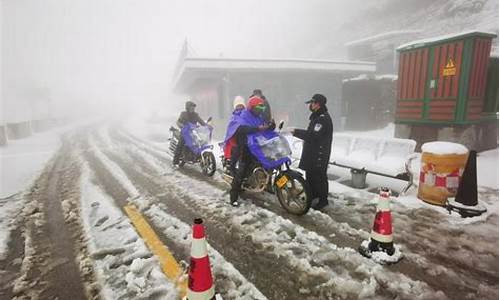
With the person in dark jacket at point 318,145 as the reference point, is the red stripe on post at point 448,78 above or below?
above

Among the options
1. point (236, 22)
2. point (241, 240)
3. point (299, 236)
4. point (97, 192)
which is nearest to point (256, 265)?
point (241, 240)

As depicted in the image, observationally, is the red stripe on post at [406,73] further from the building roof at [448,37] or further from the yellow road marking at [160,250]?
the yellow road marking at [160,250]

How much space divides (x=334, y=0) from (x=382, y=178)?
66.2 metres

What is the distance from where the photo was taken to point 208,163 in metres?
7.92

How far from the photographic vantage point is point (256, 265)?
11.0 ft

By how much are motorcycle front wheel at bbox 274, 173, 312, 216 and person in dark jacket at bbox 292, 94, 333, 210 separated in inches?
17.3

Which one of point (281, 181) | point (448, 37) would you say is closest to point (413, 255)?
point (281, 181)

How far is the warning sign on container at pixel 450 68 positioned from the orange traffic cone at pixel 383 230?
24.8ft

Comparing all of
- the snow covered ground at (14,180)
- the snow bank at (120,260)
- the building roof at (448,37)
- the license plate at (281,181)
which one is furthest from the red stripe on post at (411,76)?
the snow covered ground at (14,180)

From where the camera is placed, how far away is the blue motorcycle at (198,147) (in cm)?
795

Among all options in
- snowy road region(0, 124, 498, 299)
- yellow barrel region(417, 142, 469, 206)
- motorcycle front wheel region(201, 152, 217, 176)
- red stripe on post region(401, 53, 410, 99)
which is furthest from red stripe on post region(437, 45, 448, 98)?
motorcycle front wheel region(201, 152, 217, 176)

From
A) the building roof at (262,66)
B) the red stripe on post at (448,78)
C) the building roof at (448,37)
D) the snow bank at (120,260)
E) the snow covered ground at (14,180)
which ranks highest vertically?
the building roof at (262,66)

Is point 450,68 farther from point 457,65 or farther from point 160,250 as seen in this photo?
point 160,250

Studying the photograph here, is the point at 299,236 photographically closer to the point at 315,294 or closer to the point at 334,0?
the point at 315,294
